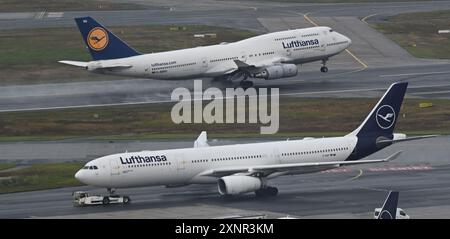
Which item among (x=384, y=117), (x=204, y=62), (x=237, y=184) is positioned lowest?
(x=237, y=184)

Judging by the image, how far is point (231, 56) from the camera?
428ft

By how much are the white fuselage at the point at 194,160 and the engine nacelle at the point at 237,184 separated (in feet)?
5.51

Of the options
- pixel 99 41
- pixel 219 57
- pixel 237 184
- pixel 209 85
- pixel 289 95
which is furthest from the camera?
pixel 209 85

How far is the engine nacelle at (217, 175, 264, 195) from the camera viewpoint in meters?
77.8

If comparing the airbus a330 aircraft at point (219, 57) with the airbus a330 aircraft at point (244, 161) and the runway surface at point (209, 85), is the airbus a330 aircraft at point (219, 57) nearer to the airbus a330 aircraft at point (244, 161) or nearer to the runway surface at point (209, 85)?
the runway surface at point (209, 85)

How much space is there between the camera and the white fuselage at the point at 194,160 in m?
76.8

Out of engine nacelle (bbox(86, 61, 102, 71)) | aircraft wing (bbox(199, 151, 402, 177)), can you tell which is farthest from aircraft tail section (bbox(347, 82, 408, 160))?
engine nacelle (bbox(86, 61, 102, 71))

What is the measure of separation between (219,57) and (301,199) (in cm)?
5208

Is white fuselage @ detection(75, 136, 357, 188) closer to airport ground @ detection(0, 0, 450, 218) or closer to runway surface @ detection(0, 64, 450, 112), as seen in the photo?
airport ground @ detection(0, 0, 450, 218)

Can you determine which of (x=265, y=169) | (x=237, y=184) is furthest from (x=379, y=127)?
(x=237, y=184)

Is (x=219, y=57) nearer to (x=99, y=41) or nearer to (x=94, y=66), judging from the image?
(x=99, y=41)

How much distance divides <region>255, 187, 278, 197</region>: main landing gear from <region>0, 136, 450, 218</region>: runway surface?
0.52m

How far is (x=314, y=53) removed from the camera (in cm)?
13350
